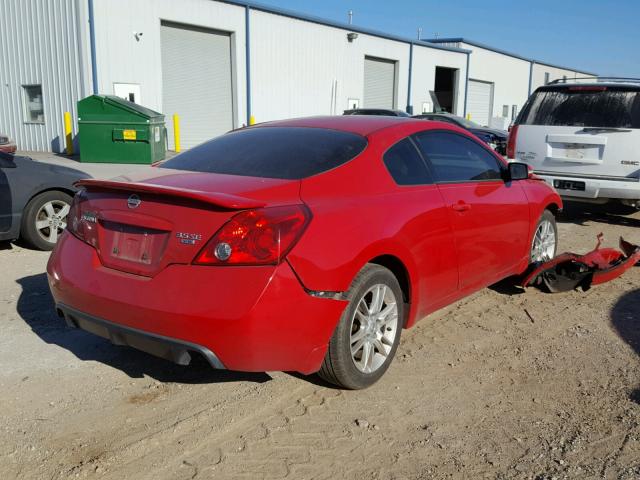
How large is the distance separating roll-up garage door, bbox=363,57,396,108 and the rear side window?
2525cm

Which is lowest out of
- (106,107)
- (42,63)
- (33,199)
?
(33,199)

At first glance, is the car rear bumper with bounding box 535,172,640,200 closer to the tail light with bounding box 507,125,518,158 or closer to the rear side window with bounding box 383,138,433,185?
the tail light with bounding box 507,125,518,158

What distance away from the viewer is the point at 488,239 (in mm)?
4371

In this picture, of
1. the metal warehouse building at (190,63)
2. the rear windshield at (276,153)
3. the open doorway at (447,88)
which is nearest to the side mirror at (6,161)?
the rear windshield at (276,153)

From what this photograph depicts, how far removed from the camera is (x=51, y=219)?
6633mm

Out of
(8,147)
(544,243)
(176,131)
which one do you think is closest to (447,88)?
(176,131)

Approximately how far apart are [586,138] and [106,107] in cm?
1133

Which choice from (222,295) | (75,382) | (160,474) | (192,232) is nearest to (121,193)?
(192,232)

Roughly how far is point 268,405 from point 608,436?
5.63ft

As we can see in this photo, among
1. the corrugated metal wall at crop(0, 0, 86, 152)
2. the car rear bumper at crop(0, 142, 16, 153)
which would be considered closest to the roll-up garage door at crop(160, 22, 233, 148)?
the corrugated metal wall at crop(0, 0, 86, 152)

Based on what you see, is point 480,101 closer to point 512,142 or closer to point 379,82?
point 379,82

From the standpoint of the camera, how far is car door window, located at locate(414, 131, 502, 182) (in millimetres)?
4054

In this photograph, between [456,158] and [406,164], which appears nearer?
[406,164]

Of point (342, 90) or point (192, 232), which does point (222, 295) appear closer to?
point (192, 232)
